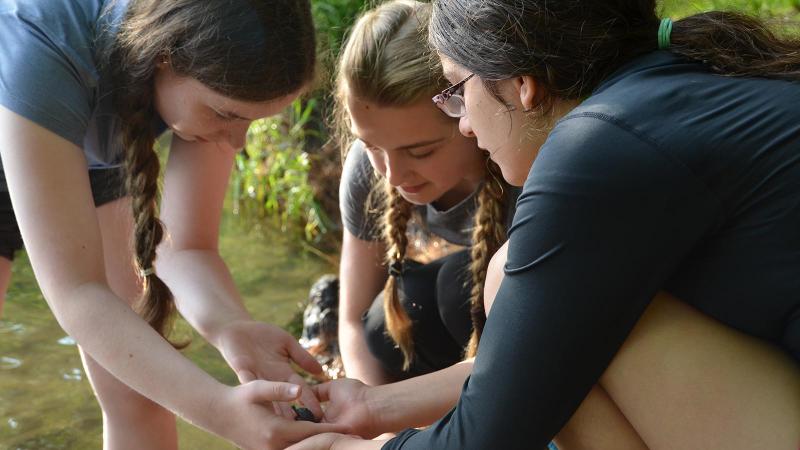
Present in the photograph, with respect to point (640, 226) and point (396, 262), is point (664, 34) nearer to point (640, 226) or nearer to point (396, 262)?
point (640, 226)

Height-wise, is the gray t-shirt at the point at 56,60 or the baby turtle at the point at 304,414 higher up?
the gray t-shirt at the point at 56,60

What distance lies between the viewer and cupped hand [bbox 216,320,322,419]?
2.28 metres

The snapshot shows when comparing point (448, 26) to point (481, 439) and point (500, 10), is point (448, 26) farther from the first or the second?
point (481, 439)

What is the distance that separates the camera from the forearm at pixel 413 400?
2.14 m

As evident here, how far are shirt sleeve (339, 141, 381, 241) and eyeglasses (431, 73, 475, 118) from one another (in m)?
0.75

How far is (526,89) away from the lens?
1.64 meters

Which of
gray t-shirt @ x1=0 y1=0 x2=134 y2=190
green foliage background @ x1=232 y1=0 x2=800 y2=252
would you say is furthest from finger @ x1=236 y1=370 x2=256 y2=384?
green foliage background @ x1=232 y1=0 x2=800 y2=252

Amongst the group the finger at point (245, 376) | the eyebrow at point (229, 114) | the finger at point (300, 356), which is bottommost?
the finger at point (300, 356)

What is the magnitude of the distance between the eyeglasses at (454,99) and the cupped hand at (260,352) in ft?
2.41

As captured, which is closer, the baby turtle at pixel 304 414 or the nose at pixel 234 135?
the baby turtle at pixel 304 414

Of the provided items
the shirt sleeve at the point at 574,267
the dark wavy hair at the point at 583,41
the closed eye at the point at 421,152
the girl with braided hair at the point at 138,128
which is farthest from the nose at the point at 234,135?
the shirt sleeve at the point at 574,267

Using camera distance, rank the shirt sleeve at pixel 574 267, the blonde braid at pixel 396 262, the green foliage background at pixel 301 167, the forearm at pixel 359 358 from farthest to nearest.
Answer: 1. the green foliage background at pixel 301 167
2. the forearm at pixel 359 358
3. the blonde braid at pixel 396 262
4. the shirt sleeve at pixel 574 267

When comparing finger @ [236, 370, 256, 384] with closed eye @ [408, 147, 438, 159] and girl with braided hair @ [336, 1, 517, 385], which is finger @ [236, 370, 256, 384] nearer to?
girl with braided hair @ [336, 1, 517, 385]

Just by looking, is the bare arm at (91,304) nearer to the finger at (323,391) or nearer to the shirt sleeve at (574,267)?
the finger at (323,391)
